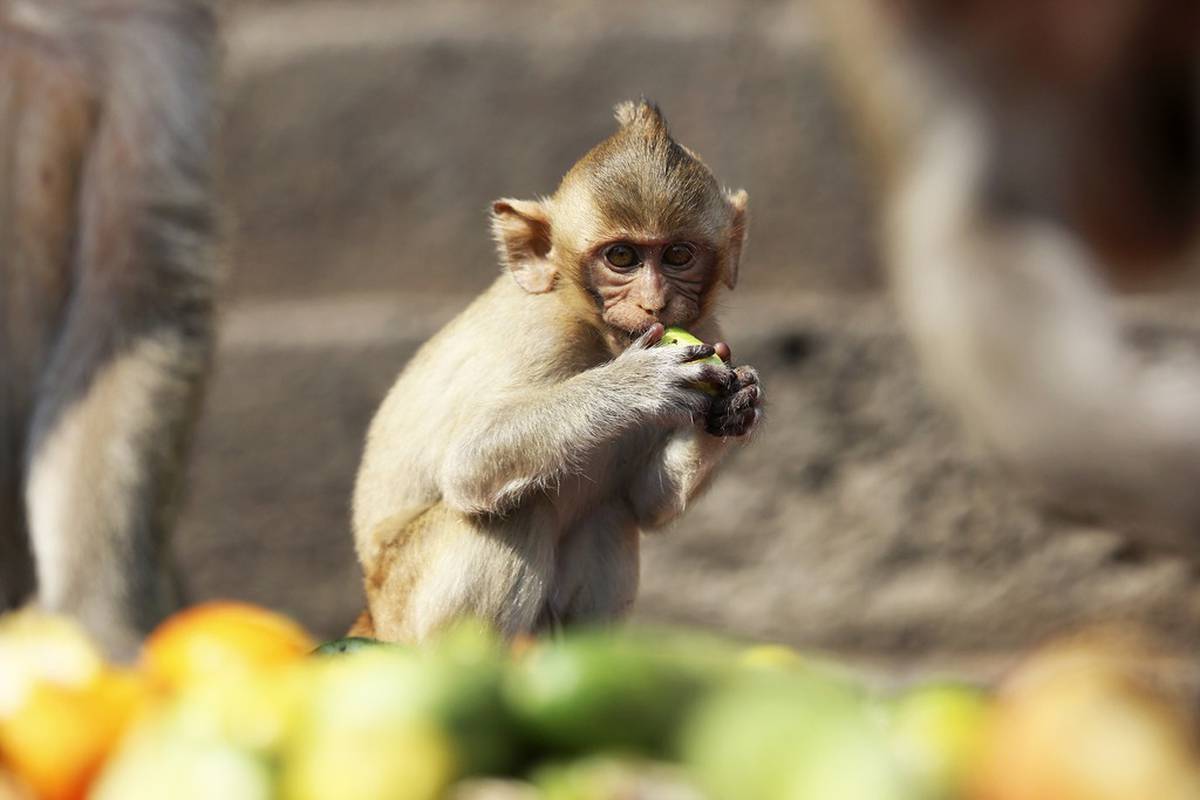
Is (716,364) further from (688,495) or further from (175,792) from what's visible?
(175,792)

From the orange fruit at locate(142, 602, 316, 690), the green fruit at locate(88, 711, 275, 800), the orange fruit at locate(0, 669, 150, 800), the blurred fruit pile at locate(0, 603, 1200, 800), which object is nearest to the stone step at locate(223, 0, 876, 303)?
the orange fruit at locate(142, 602, 316, 690)

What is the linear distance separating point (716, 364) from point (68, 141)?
8.22 feet

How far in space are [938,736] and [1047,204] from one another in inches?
33.3

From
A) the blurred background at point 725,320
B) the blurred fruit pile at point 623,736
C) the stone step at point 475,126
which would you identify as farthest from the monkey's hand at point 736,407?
the stone step at point 475,126

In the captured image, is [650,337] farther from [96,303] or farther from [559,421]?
[96,303]

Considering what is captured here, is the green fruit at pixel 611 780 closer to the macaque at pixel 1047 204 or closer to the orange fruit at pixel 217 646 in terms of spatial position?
the orange fruit at pixel 217 646

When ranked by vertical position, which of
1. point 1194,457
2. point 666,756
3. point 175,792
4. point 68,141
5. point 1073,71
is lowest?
point 175,792

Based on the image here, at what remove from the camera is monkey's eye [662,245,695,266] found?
208 centimetres

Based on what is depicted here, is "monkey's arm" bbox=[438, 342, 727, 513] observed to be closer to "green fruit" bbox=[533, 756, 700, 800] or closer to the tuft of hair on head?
the tuft of hair on head

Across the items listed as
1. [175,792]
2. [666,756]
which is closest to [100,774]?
[175,792]

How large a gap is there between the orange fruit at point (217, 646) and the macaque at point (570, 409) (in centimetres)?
18

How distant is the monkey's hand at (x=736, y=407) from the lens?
6.86ft

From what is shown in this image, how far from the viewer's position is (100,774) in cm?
151

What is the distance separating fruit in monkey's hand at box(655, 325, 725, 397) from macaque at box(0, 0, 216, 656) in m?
2.08
